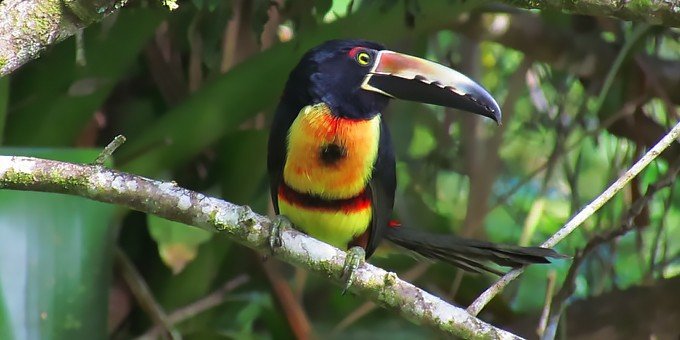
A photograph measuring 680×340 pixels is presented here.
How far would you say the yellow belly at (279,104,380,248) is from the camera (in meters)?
1.83

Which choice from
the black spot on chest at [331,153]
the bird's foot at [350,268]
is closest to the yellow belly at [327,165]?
the black spot on chest at [331,153]

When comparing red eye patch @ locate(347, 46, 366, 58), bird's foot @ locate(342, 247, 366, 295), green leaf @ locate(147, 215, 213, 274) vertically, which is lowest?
green leaf @ locate(147, 215, 213, 274)

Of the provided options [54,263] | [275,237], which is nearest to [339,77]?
[275,237]

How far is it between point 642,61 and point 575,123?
9.9 inches

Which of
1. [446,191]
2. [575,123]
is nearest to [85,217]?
[575,123]

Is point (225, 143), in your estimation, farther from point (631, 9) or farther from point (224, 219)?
point (631, 9)

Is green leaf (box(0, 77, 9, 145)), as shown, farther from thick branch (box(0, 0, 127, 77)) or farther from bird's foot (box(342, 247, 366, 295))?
bird's foot (box(342, 247, 366, 295))

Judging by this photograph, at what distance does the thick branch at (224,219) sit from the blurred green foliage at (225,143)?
570mm

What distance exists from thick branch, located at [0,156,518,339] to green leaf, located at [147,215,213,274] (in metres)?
0.72

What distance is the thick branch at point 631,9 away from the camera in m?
1.46

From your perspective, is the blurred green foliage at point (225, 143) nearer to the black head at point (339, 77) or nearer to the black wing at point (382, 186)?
the black head at point (339, 77)

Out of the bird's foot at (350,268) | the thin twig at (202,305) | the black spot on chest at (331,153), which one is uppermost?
the black spot on chest at (331,153)

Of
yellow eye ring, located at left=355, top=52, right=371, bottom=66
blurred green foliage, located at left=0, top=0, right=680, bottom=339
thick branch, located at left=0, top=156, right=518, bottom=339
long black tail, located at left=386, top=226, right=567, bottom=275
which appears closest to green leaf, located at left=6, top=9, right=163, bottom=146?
blurred green foliage, located at left=0, top=0, right=680, bottom=339

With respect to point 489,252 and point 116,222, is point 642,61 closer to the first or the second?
point 489,252
